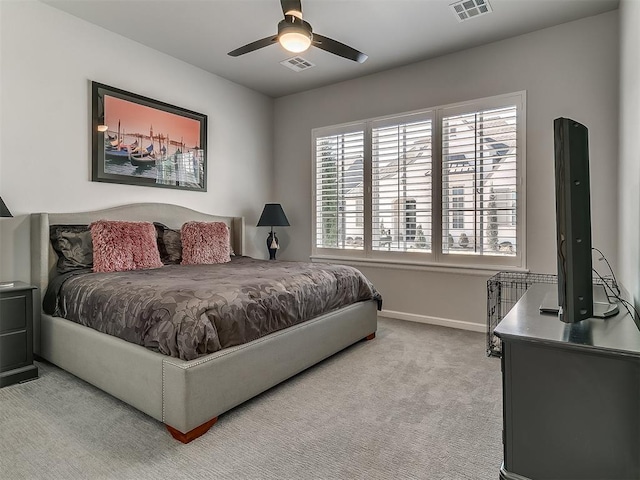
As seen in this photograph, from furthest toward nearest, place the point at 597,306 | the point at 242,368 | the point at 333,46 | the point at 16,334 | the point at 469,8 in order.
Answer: the point at 469,8, the point at 333,46, the point at 16,334, the point at 242,368, the point at 597,306

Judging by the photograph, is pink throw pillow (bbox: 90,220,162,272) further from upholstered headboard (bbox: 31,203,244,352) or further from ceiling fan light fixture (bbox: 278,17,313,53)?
ceiling fan light fixture (bbox: 278,17,313,53)

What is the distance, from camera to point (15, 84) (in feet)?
9.48

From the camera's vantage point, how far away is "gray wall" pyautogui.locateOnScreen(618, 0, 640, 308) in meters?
1.87

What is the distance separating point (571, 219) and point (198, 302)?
1751 mm

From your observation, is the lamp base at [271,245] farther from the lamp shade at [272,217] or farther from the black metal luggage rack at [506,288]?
the black metal luggage rack at [506,288]

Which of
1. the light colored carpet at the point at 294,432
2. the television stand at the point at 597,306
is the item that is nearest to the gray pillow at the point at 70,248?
the light colored carpet at the point at 294,432

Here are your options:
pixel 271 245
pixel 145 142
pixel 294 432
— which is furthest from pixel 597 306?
pixel 145 142

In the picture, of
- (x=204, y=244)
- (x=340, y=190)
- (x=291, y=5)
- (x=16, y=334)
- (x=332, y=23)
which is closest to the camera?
(x=291, y=5)

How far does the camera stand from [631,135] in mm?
2219

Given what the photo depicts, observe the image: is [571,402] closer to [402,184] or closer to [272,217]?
[402,184]

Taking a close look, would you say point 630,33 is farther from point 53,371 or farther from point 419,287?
point 53,371

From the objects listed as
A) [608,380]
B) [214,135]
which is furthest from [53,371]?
[608,380]

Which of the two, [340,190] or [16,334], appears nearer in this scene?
[16,334]

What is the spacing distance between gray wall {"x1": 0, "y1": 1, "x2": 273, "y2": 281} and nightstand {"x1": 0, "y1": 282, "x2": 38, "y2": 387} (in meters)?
0.48
